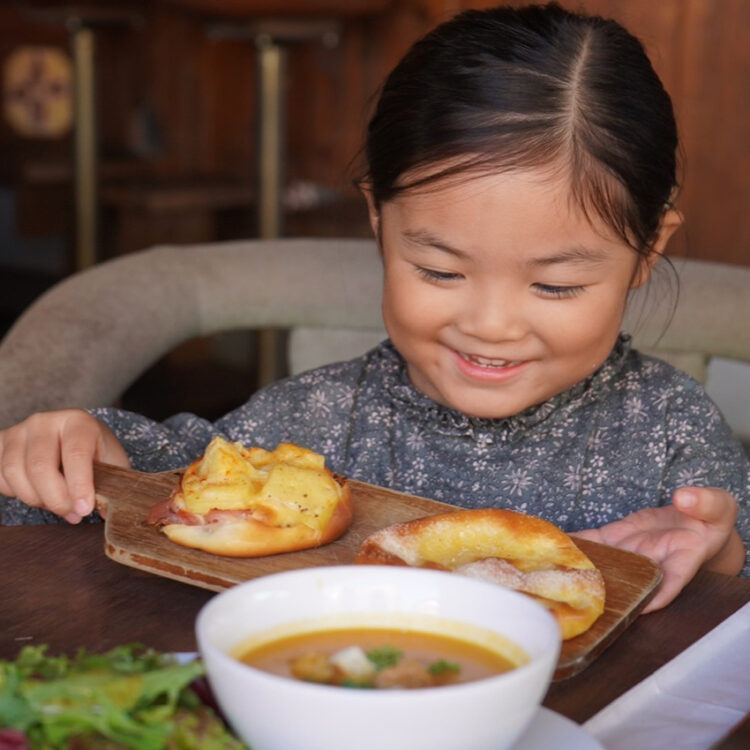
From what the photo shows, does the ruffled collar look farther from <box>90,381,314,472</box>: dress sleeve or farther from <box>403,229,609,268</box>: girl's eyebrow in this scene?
<box>403,229,609,268</box>: girl's eyebrow

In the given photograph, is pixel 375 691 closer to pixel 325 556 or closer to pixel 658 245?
pixel 325 556

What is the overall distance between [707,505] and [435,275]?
38 cm

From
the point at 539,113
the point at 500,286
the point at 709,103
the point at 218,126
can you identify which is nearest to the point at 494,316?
the point at 500,286

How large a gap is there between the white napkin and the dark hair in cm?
55

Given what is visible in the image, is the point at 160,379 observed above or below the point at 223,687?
below

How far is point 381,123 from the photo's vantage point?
4.49ft

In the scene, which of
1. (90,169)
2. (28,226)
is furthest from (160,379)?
(28,226)

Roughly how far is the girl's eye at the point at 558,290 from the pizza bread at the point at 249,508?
13.3 inches

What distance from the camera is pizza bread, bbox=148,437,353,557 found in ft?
2.94

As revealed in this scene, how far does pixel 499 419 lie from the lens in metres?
1.44

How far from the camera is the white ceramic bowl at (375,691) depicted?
50 centimetres

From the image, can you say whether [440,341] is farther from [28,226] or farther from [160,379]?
[28,226]

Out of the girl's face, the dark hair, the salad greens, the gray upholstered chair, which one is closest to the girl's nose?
the girl's face

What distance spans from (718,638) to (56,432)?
0.66m
